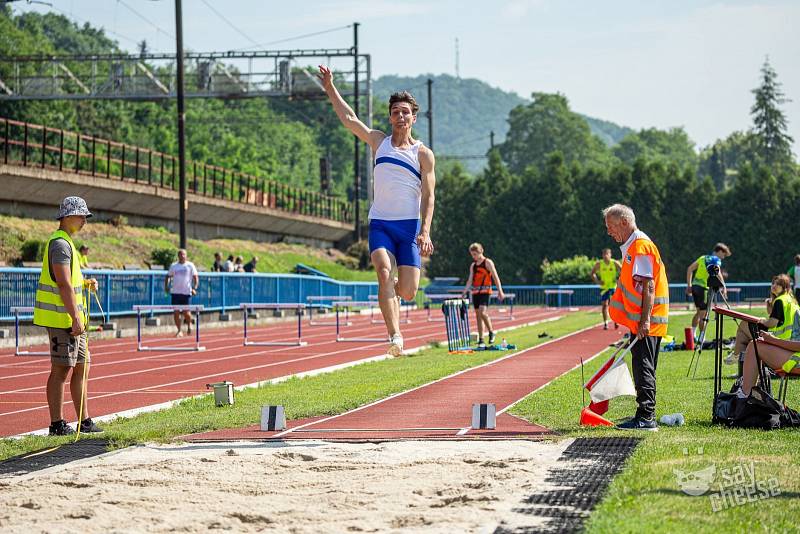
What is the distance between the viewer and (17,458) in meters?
9.64

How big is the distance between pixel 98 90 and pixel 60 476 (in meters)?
53.4

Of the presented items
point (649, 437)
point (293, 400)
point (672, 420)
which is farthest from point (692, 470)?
point (293, 400)

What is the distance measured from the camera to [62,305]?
11.2m

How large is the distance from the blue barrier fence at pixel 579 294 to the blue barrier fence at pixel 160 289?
450 inches

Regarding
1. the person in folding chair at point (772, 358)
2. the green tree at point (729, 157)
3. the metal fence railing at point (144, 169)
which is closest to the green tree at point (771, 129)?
the green tree at point (729, 157)

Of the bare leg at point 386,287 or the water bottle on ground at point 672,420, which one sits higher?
the bare leg at point 386,287

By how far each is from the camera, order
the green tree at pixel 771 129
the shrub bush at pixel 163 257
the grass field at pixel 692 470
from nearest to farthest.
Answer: the grass field at pixel 692 470, the shrub bush at pixel 163 257, the green tree at pixel 771 129

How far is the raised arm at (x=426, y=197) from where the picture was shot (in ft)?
34.4

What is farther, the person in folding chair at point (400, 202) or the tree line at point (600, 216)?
the tree line at point (600, 216)

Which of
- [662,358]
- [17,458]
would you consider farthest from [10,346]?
[17,458]

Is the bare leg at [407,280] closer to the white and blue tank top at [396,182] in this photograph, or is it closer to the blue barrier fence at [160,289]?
the white and blue tank top at [396,182]

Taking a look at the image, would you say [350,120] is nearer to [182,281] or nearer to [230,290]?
[182,281]

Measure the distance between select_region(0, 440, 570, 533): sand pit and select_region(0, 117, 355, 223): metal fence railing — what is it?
1255 inches

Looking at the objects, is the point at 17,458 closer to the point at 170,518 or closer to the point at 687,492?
the point at 170,518
